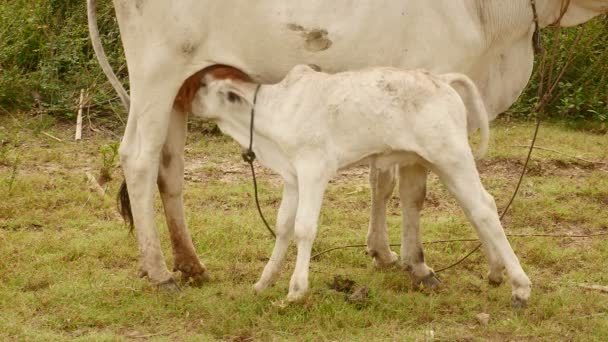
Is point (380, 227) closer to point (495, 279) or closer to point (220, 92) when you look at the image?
point (495, 279)

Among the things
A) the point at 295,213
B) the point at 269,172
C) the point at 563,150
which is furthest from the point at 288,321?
the point at 563,150

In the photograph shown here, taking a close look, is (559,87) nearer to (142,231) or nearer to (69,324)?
(142,231)

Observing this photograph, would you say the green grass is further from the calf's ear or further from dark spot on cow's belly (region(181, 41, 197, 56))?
dark spot on cow's belly (region(181, 41, 197, 56))

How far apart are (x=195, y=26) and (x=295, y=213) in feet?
3.16

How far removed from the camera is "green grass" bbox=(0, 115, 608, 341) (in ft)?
15.4

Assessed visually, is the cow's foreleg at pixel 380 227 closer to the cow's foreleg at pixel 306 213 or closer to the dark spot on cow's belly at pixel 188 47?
the cow's foreleg at pixel 306 213

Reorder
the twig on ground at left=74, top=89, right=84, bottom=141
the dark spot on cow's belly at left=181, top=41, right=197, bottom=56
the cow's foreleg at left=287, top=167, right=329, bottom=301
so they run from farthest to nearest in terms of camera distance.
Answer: the twig on ground at left=74, top=89, right=84, bottom=141
the dark spot on cow's belly at left=181, top=41, right=197, bottom=56
the cow's foreleg at left=287, top=167, right=329, bottom=301

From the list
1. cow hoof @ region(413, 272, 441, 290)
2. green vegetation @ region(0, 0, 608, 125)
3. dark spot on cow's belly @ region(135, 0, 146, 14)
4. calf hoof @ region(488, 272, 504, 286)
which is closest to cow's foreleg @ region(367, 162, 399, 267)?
cow hoof @ region(413, 272, 441, 290)

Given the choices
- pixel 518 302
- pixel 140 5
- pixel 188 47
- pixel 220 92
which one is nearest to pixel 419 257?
pixel 518 302

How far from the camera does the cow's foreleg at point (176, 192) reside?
5.39m

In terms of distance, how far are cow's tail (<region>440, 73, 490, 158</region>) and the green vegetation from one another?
4113 millimetres

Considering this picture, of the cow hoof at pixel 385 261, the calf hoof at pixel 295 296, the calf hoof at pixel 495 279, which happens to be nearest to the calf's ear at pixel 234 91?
the calf hoof at pixel 295 296

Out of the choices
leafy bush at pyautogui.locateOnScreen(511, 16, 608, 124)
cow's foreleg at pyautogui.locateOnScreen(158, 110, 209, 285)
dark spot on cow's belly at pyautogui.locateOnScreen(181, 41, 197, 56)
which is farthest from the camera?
leafy bush at pyautogui.locateOnScreen(511, 16, 608, 124)

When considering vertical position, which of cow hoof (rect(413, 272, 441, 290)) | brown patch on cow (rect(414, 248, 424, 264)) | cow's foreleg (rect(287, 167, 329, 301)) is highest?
cow's foreleg (rect(287, 167, 329, 301))
